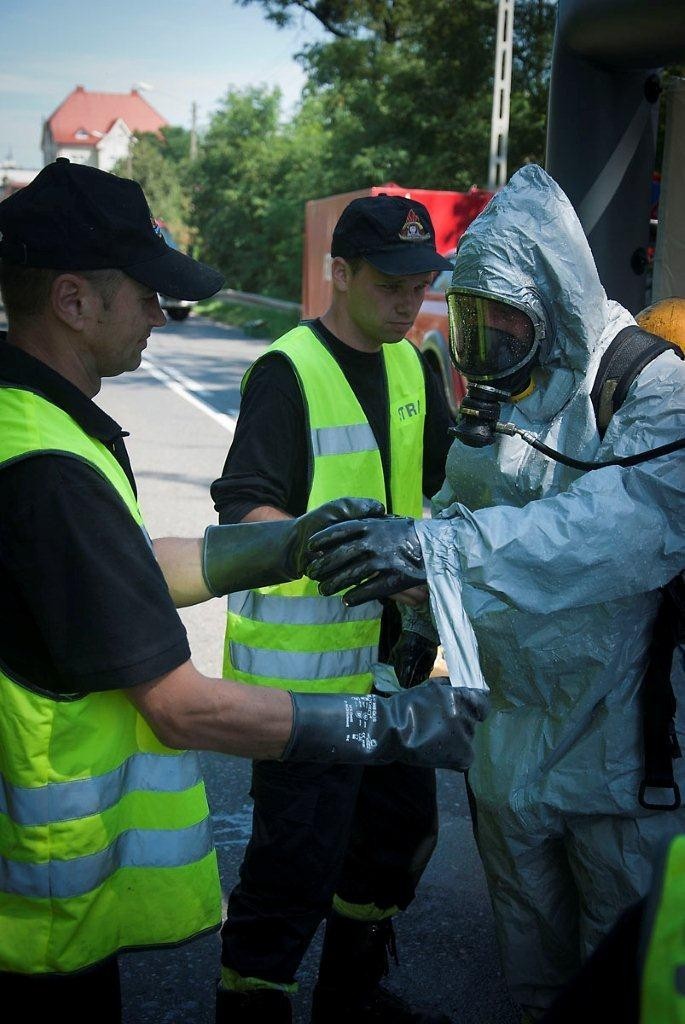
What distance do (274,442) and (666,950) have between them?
1.80m

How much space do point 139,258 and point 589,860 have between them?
1.47 metres

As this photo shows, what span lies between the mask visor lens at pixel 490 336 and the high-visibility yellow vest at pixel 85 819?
0.79 metres

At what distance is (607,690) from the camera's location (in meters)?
2.13

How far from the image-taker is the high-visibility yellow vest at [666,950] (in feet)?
2.68

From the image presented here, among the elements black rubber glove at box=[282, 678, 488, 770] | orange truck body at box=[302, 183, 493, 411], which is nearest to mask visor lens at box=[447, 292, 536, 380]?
black rubber glove at box=[282, 678, 488, 770]

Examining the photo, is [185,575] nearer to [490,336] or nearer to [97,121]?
[490,336]

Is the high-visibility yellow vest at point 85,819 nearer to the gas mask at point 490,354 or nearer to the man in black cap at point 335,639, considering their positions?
the man in black cap at point 335,639

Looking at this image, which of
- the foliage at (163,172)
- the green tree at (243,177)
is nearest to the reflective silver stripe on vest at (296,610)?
the green tree at (243,177)

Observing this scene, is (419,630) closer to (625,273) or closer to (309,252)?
(625,273)

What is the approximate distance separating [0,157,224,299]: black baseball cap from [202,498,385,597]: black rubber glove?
477 mm

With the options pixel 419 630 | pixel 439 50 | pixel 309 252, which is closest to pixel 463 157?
pixel 439 50

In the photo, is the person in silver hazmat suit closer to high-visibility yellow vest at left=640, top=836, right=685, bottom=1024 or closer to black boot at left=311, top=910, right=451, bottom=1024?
black boot at left=311, top=910, right=451, bottom=1024

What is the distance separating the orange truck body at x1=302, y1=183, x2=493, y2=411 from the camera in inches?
356

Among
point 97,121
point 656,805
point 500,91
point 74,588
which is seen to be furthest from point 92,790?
point 97,121
